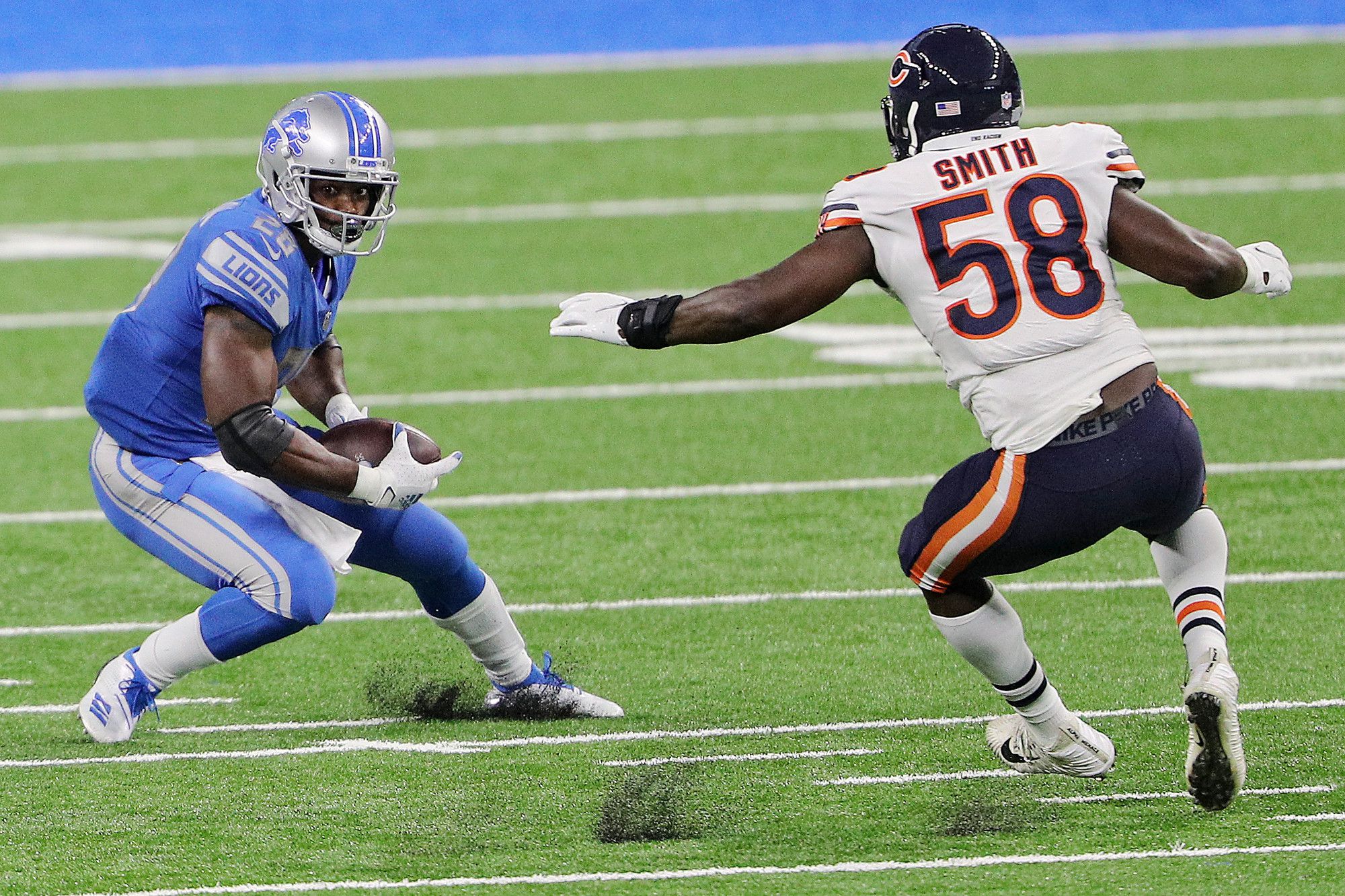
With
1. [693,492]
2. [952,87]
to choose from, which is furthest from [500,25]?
[952,87]

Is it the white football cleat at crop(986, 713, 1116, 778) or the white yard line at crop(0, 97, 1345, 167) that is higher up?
the white football cleat at crop(986, 713, 1116, 778)

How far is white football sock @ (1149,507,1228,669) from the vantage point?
3.70 metres

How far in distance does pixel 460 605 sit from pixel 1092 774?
1.43m

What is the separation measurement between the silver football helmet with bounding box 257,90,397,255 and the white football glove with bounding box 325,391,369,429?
1.38 feet

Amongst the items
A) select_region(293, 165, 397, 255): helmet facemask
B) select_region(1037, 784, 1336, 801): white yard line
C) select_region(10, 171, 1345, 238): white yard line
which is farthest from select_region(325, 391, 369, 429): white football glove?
select_region(10, 171, 1345, 238): white yard line

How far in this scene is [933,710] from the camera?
4359 mm

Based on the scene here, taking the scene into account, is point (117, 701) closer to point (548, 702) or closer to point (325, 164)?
point (548, 702)

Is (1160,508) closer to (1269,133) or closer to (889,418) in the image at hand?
(889,418)

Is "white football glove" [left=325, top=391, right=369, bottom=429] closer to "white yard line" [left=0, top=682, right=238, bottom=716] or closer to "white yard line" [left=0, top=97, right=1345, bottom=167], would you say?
"white yard line" [left=0, top=682, right=238, bottom=716]

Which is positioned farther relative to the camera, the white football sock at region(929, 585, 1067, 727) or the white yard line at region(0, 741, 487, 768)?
the white yard line at region(0, 741, 487, 768)

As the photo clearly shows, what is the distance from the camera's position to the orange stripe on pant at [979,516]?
3.54 metres

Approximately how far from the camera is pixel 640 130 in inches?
453

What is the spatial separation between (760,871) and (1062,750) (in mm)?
693

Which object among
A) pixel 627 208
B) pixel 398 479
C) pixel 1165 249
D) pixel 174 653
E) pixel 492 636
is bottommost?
pixel 627 208
